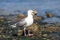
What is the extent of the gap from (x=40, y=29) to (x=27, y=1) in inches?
102

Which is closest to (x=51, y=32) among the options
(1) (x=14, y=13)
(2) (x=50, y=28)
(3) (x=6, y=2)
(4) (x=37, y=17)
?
(2) (x=50, y=28)

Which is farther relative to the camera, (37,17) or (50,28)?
(37,17)

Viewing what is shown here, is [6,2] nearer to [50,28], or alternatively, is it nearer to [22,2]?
[22,2]

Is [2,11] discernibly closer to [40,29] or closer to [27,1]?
[27,1]

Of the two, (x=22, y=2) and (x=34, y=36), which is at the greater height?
(x=22, y=2)

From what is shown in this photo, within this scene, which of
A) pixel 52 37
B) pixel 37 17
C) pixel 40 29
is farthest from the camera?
pixel 37 17

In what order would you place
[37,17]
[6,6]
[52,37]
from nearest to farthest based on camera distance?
[52,37] → [37,17] → [6,6]

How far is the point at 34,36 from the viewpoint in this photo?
7926 millimetres

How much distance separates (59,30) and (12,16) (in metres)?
2.05

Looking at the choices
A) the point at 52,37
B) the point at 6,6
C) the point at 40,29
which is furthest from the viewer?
the point at 6,6

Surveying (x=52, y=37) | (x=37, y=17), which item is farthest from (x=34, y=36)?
(x=37, y=17)

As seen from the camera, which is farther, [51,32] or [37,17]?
[37,17]

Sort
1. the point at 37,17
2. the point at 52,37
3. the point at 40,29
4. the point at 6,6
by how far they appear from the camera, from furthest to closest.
→ the point at 6,6
the point at 37,17
the point at 40,29
the point at 52,37

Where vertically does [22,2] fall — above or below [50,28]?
above
